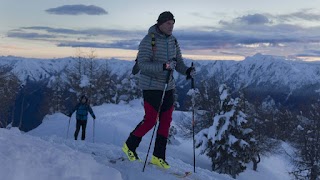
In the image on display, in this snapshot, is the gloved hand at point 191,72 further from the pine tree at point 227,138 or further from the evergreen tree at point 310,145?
the evergreen tree at point 310,145

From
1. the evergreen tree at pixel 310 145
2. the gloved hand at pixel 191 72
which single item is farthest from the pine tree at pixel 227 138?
the gloved hand at pixel 191 72

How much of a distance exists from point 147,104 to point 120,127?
2601 cm

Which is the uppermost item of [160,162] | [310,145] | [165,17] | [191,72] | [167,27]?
[165,17]

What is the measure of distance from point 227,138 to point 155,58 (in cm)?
2516

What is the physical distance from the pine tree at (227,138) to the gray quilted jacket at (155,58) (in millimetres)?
22751

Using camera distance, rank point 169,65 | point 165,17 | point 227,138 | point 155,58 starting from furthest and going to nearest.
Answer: point 227,138
point 155,58
point 165,17
point 169,65

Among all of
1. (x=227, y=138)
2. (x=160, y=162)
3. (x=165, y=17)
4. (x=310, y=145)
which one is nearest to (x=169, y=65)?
(x=165, y=17)

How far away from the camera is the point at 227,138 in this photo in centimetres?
3081

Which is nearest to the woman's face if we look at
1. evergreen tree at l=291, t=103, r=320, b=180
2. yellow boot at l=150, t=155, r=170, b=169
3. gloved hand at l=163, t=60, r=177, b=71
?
gloved hand at l=163, t=60, r=177, b=71

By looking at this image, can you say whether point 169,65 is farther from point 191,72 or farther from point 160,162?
point 160,162

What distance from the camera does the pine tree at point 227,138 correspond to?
2967cm

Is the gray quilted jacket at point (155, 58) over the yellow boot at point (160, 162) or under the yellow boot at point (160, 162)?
over

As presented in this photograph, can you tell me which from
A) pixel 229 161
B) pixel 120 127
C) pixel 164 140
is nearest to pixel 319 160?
pixel 229 161

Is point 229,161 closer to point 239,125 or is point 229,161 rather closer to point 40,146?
point 239,125
